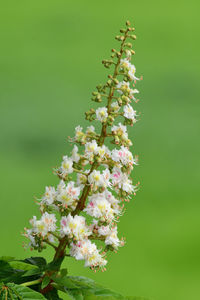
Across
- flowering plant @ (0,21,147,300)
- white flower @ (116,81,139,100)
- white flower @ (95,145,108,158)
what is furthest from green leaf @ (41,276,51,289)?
white flower @ (116,81,139,100)

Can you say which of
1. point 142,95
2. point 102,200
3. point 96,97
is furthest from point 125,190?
point 142,95

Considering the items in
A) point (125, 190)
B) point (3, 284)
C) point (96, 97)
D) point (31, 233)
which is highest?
point (96, 97)

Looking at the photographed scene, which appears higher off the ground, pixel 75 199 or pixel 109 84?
pixel 109 84

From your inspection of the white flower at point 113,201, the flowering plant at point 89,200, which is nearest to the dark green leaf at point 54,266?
the flowering plant at point 89,200

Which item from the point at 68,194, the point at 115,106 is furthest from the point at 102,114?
the point at 68,194

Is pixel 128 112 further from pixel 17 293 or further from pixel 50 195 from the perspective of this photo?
pixel 17 293

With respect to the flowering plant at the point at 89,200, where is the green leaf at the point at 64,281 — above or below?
below

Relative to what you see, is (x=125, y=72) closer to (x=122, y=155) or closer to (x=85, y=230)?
(x=122, y=155)

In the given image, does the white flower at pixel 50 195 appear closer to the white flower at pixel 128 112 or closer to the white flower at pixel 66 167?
the white flower at pixel 66 167
